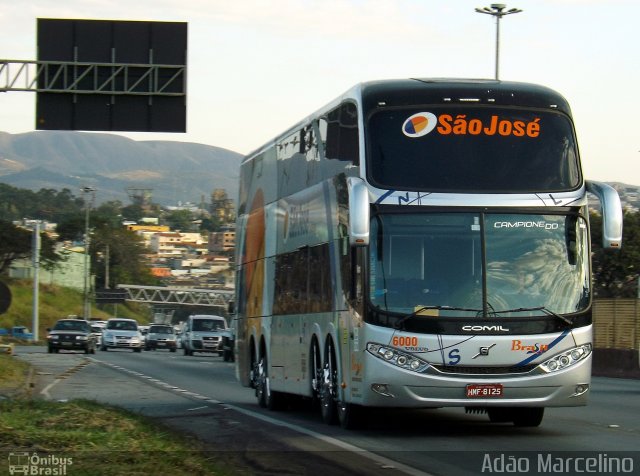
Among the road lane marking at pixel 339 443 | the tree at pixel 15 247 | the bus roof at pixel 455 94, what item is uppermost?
Answer: the tree at pixel 15 247

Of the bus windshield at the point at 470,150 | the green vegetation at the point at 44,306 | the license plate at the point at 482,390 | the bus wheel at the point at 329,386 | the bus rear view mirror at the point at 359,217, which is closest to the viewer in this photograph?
the bus rear view mirror at the point at 359,217

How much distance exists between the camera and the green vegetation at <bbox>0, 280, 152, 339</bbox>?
115188mm

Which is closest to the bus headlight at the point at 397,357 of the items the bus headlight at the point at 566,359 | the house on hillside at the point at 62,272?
the bus headlight at the point at 566,359

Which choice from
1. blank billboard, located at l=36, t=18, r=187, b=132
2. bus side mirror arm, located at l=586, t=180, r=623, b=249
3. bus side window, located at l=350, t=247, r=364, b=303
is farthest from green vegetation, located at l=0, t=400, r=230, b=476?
blank billboard, located at l=36, t=18, r=187, b=132

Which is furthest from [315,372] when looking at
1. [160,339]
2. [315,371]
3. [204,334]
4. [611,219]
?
[160,339]

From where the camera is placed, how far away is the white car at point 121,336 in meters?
66.7

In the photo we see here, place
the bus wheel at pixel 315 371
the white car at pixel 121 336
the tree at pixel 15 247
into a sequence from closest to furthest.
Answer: the bus wheel at pixel 315 371 < the white car at pixel 121 336 < the tree at pixel 15 247

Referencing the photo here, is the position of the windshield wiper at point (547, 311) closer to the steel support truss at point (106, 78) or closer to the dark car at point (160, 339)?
the steel support truss at point (106, 78)

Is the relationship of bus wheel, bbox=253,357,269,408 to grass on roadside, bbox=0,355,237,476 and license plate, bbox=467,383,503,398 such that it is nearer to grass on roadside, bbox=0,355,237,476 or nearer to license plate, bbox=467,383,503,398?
grass on roadside, bbox=0,355,237,476

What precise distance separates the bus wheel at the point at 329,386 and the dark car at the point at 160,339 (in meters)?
57.7

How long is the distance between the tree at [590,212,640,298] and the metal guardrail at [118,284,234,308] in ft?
314

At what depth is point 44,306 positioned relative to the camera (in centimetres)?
12625

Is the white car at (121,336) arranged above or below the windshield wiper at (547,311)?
below

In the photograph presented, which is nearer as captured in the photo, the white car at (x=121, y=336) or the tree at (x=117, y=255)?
the white car at (x=121, y=336)
